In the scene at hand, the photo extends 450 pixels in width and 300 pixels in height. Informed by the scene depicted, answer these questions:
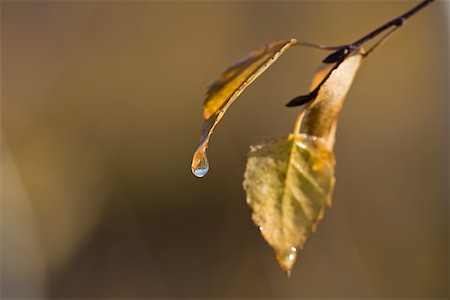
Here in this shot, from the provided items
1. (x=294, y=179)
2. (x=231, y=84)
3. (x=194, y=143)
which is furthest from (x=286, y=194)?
(x=194, y=143)

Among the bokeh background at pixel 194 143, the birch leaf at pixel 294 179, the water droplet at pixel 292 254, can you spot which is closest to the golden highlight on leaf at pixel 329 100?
the birch leaf at pixel 294 179

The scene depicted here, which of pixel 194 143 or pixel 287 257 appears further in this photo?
pixel 194 143

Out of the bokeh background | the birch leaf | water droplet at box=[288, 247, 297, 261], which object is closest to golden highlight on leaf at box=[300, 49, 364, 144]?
the birch leaf

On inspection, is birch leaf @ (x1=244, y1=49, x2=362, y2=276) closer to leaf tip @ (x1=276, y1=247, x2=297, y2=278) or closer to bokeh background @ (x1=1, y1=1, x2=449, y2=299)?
leaf tip @ (x1=276, y1=247, x2=297, y2=278)

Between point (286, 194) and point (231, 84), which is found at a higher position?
point (231, 84)

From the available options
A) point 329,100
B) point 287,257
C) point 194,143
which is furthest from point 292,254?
point 194,143

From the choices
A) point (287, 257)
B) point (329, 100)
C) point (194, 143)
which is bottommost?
point (194, 143)

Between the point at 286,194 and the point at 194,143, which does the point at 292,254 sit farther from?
the point at 194,143
